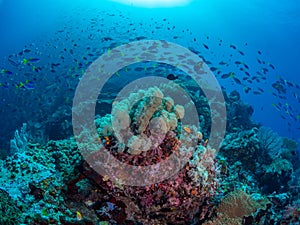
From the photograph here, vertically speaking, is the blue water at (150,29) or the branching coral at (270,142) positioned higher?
the blue water at (150,29)

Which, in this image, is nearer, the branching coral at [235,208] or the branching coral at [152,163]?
the branching coral at [152,163]

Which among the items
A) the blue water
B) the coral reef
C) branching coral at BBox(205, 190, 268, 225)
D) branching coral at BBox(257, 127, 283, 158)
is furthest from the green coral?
the blue water

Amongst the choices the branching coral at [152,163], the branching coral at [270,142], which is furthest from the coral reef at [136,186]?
the branching coral at [270,142]


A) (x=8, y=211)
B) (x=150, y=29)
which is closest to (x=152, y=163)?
(x=8, y=211)

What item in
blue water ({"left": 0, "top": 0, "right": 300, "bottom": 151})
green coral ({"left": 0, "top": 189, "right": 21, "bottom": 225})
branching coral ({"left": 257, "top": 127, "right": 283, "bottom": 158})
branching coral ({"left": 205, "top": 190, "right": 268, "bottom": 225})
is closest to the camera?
green coral ({"left": 0, "top": 189, "right": 21, "bottom": 225})

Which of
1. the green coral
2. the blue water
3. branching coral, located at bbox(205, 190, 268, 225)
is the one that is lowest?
the green coral

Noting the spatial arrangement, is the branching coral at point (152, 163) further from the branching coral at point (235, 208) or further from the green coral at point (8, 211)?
the green coral at point (8, 211)

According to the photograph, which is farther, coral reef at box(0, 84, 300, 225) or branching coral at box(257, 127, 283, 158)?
branching coral at box(257, 127, 283, 158)

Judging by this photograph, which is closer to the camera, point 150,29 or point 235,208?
point 235,208

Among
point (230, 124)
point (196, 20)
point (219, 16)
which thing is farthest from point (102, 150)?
point (196, 20)

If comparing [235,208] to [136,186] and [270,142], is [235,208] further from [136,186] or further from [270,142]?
[270,142]

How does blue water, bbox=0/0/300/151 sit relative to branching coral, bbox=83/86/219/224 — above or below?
above

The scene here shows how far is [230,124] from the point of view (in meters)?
12.3

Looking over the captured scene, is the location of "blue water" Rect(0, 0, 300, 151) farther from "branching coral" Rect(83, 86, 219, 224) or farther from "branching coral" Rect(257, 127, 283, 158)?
"branching coral" Rect(83, 86, 219, 224)
